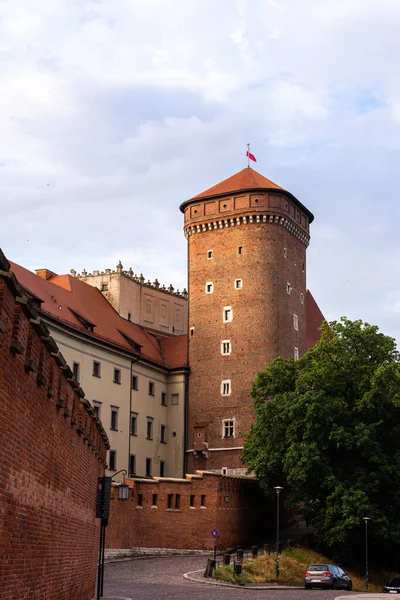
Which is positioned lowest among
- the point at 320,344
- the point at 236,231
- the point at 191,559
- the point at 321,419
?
the point at 191,559

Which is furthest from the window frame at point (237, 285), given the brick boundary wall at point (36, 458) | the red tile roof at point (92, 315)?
the brick boundary wall at point (36, 458)

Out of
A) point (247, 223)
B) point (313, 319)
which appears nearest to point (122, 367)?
point (247, 223)

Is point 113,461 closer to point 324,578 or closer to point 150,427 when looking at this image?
point 150,427

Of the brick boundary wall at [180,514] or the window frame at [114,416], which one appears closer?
the brick boundary wall at [180,514]

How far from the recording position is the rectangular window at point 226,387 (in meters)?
55.9

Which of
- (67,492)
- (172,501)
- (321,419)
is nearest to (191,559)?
(172,501)

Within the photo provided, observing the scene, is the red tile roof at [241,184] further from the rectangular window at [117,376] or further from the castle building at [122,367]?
the rectangular window at [117,376]

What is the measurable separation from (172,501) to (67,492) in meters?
31.9

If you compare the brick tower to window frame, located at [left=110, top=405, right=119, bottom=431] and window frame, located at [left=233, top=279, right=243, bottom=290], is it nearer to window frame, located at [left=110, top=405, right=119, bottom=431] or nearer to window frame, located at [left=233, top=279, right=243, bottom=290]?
window frame, located at [left=233, top=279, right=243, bottom=290]

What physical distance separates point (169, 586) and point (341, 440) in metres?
15.0

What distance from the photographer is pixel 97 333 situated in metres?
53.1

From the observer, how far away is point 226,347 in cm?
5675

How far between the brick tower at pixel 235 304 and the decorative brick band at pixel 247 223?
0.07 m

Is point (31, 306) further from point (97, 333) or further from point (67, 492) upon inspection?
point (97, 333)
